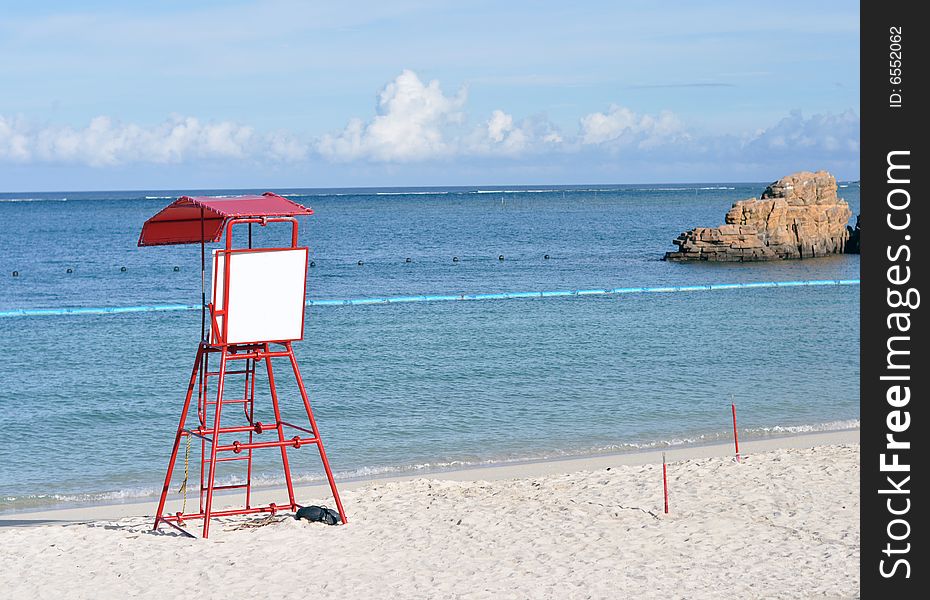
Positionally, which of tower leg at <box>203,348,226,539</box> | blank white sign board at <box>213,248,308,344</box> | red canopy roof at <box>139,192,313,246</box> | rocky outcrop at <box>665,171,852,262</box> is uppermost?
rocky outcrop at <box>665,171,852,262</box>

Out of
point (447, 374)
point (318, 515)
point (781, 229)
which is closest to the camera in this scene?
point (318, 515)

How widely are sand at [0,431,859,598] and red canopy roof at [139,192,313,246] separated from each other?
3.02 m

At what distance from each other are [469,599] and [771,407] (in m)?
11.3

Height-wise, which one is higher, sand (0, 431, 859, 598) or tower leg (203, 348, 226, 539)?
tower leg (203, 348, 226, 539)

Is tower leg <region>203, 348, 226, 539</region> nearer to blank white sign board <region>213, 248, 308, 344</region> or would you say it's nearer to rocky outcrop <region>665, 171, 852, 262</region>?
blank white sign board <region>213, 248, 308, 344</region>

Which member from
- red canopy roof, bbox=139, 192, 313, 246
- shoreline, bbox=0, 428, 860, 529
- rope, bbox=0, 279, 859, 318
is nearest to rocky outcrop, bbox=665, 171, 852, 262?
rope, bbox=0, 279, 859, 318

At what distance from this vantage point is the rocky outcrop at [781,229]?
186 feet

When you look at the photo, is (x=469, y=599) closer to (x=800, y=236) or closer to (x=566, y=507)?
(x=566, y=507)

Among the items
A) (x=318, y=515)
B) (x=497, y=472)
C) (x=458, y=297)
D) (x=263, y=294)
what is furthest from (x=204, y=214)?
(x=458, y=297)

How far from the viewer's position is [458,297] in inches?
1533

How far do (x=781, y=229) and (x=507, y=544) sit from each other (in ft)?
163

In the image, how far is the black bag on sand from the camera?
38.7 feet

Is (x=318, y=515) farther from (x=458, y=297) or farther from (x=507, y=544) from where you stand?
(x=458, y=297)

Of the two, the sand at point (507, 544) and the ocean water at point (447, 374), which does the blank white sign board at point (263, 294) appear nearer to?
the sand at point (507, 544)
